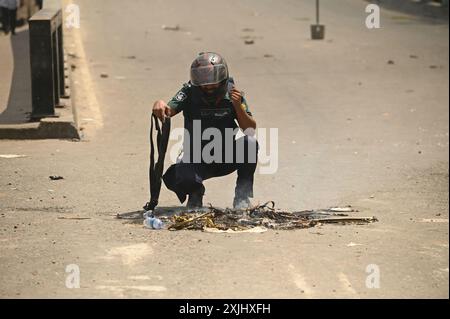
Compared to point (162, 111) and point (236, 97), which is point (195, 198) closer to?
point (162, 111)

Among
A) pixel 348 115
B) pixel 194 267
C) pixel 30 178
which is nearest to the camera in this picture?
pixel 194 267

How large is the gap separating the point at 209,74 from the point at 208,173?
995mm

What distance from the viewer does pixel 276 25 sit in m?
26.5

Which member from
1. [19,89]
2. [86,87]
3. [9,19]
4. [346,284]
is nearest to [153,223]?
[346,284]

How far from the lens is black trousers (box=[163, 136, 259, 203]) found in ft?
33.4

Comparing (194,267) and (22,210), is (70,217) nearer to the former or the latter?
(22,210)

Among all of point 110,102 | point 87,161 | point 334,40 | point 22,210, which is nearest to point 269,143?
point 87,161

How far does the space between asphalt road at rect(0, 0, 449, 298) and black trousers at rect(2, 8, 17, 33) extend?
4.30 ft

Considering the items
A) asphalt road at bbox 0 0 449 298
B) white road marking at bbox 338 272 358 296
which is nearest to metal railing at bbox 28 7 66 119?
Result: asphalt road at bbox 0 0 449 298

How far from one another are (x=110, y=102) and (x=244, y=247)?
29.1 ft

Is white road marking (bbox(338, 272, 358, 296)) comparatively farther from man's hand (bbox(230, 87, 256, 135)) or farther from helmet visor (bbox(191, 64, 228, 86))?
helmet visor (bbox(191, 64, 228, 86))

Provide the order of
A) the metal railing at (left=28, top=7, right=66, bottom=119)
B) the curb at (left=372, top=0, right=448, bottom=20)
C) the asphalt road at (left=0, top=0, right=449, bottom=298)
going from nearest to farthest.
Result: the asphalt road at (left=0, top=0, right=449, bottom=298)
the metal railing at (left=28, top=7, right=66, bottom=119)
the curb at (left=372, top=0, right=448, bottom=20)

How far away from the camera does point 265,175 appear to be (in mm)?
12562

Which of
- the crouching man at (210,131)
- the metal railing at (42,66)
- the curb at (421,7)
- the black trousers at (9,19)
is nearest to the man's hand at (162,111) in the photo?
the crouching man at (210,131)
